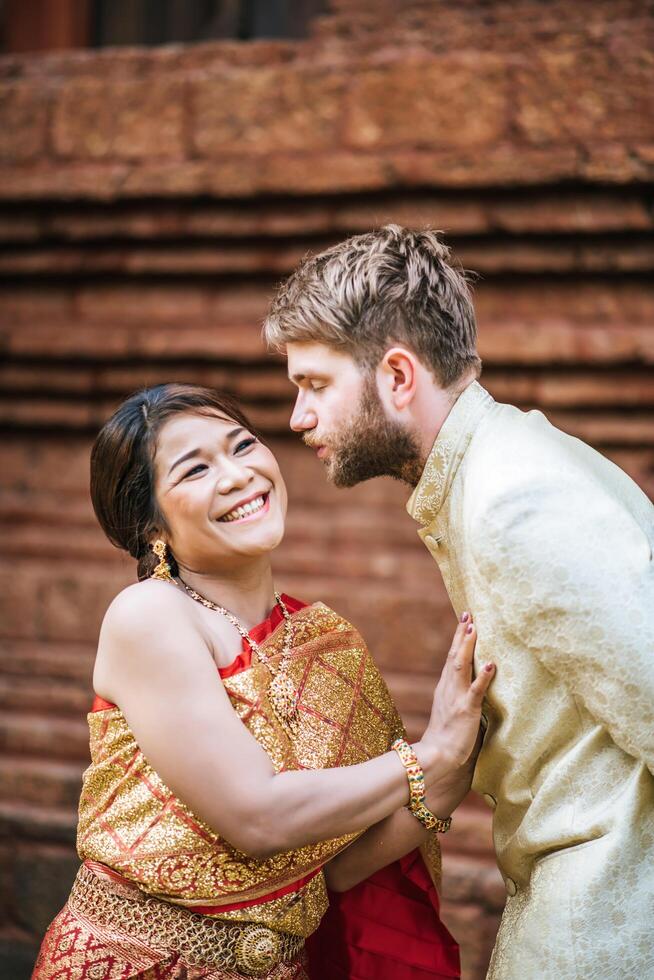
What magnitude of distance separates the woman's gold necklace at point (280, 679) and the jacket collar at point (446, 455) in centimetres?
37

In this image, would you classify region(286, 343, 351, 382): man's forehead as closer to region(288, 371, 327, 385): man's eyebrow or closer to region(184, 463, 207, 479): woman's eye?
region(288, 371, 327, 385): man's eyebrow

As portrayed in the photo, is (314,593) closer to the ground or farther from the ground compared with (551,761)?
closer to the ground

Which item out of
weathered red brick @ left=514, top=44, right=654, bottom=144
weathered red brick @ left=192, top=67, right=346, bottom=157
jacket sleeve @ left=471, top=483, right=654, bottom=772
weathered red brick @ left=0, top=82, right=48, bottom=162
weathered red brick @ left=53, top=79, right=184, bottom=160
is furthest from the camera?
weathered red brick @ left=0, top=82, right=48, bottom=162

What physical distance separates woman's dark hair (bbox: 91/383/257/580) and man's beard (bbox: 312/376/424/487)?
276mm

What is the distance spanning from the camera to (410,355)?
1.86 metres

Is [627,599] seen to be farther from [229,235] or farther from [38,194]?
Answer: [38,194]

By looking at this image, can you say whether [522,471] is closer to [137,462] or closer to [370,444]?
[370,444]

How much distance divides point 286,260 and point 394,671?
1288 mm

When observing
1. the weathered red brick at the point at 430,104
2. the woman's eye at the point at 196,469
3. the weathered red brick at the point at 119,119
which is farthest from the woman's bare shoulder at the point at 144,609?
the weathered red brick at the point at 119,119

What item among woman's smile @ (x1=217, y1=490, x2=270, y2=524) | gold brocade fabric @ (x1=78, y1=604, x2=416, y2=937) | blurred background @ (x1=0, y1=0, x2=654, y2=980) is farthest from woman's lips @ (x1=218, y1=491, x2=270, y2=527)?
blurred background @ (x1=0, y1=0, x2=654, y2=980)

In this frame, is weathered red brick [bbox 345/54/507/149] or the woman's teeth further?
weathered red brick [bbox 345/54/507/149]

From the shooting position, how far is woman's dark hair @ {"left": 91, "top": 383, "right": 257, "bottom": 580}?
195 centimetres

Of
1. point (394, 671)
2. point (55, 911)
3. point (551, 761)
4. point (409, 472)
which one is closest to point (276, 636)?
point (409, 472)

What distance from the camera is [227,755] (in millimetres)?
1700
